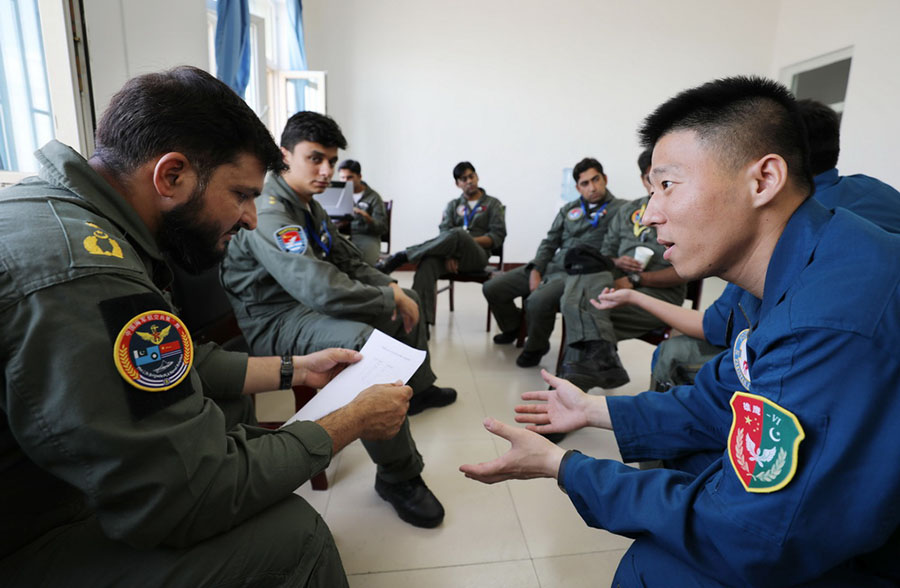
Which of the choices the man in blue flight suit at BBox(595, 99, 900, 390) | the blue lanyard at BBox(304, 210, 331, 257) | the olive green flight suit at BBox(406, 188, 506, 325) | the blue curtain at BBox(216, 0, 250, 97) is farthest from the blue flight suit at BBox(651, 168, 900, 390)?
the blue curtain at BBox(216, 0, 250, 97)

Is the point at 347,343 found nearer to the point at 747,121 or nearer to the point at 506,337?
the point at 747,121

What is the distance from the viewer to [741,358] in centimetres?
82

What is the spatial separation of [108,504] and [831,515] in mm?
837

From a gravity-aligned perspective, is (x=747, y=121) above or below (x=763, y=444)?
above

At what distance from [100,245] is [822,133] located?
164cm

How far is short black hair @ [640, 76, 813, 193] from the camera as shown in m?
0.72

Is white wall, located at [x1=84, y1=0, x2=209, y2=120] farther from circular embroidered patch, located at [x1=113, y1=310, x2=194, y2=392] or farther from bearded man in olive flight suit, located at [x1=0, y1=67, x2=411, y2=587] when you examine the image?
circular embroidered patch, located at [x1=113, y1=310, x2=194, y2=392]

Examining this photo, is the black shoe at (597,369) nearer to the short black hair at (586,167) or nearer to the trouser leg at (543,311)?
the trouser leg at (543,311)

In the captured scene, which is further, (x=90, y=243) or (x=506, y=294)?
(x=506, y=294)

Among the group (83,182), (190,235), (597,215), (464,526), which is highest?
(83,182)

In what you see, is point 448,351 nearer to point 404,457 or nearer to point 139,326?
point 404,457

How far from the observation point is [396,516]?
1381mm

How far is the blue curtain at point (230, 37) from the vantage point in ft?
8.64

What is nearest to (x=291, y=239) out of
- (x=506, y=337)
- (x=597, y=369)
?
(x=597, y=369)
